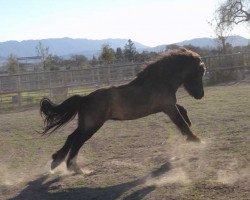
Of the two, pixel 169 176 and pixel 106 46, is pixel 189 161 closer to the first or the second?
pixel 169 176

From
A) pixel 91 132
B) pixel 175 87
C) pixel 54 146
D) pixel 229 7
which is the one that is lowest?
pixel 54 146

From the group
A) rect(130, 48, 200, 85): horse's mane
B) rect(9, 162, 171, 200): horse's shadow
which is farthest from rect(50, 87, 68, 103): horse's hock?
rect(9, 162, 171, 200): horse's shadow

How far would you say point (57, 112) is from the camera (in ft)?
Answer: 22.8

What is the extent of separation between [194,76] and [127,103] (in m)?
1.59

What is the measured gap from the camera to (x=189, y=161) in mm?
6633

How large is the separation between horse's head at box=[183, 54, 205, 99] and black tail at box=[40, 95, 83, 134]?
6.94 feet

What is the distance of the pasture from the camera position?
536 cm

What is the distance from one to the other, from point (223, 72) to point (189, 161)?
18.6 meters

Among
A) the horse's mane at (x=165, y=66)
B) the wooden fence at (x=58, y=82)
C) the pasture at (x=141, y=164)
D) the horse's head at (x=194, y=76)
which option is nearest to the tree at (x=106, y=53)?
the wooden fence at (x=58, y=82)

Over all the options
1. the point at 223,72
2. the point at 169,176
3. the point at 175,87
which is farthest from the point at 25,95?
the point at 169,176

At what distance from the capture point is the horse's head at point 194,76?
7.71m

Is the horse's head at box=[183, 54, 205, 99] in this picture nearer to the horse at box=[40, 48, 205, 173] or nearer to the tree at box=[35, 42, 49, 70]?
A: the horse at box=[40, 48, 205, 173]

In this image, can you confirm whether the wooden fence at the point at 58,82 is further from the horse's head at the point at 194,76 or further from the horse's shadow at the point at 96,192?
the horse's shadow at the point at 96,192

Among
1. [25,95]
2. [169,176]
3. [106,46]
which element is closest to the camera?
[169,176]
